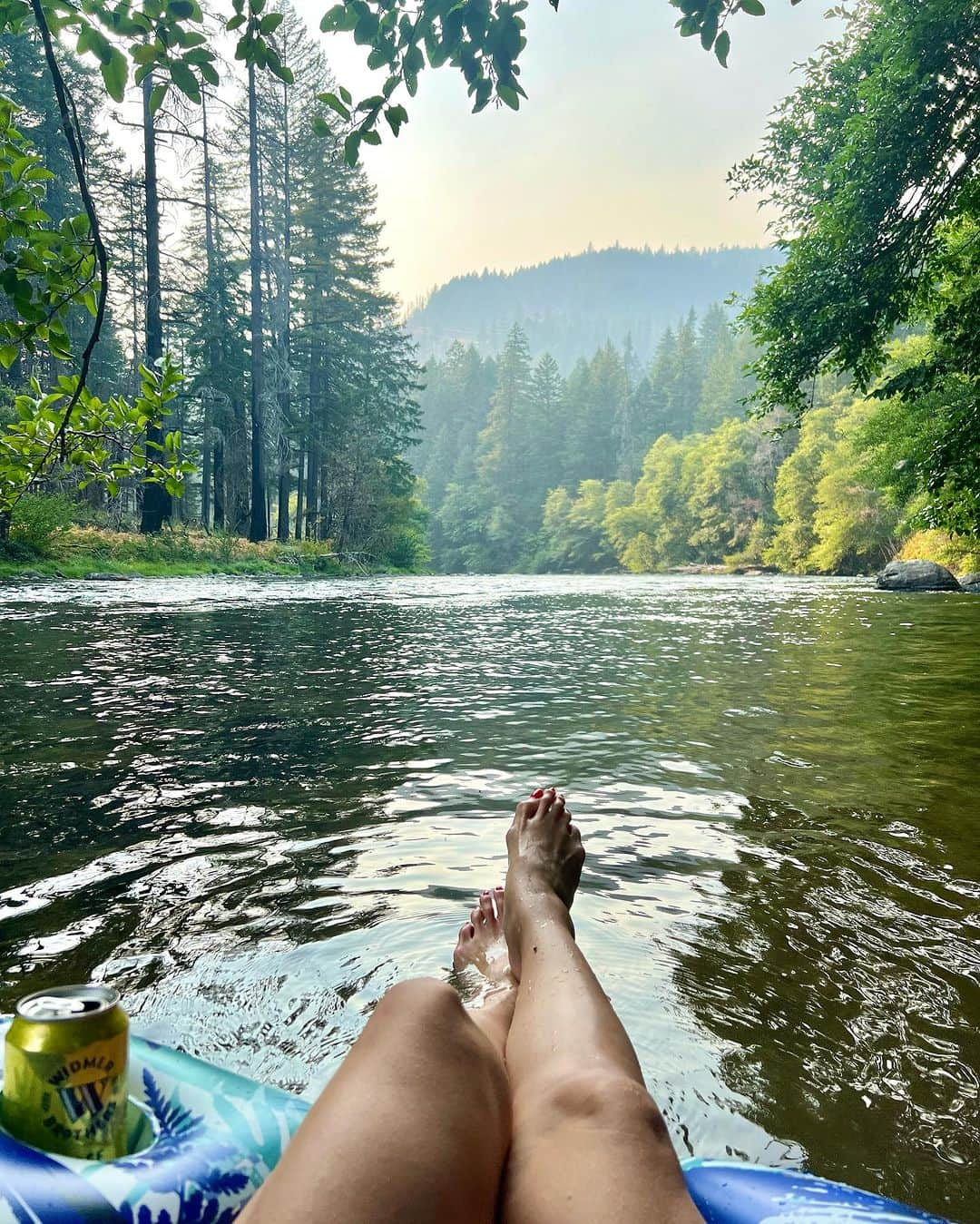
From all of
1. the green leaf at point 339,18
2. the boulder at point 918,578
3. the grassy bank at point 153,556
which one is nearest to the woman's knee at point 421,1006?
the green leaf at point 339,18

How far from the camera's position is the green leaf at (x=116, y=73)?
64.7 inches

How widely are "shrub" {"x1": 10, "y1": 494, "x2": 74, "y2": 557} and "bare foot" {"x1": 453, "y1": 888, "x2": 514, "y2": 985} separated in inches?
571

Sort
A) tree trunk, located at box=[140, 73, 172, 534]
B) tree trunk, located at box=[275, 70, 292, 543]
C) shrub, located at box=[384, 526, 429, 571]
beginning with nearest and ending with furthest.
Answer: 1. tree trunk, located at box=[140, 73, 172, 534]
2. tree trunk, located at box=[275, 70, 292, 543]
3. shrub, located at box=[384, 526, 429, 571]

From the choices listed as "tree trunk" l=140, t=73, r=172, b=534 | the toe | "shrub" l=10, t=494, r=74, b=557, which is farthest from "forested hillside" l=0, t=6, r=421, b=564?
the toe

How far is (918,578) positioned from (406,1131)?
2332 cm

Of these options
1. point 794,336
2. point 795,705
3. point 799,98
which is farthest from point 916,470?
point 795,705

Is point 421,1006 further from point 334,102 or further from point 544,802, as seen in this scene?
point 334,102

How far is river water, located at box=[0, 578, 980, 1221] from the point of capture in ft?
5.50

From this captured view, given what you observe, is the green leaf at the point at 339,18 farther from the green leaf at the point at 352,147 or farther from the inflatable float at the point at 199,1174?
the inflatable float at the point at 199,1174

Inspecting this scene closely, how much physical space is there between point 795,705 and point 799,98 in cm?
1658

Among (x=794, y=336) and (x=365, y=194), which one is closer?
(x=794, y=336)

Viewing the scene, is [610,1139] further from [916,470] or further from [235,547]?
[235,547]

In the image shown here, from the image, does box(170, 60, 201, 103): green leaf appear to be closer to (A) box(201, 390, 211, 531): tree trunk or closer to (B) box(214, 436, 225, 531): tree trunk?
(A) box(201, 390, 211, 531): tree trunk

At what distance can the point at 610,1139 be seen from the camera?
1.08 metres
